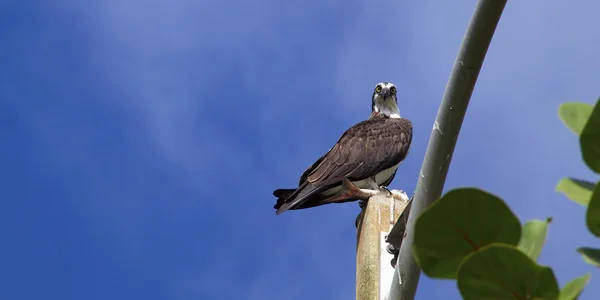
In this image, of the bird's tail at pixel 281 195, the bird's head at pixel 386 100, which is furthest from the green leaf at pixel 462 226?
the bird's head at pixel 386 100

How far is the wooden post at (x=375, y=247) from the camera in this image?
4.84m

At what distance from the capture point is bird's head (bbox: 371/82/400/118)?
10.8 metres

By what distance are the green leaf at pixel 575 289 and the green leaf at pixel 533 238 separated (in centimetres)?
4

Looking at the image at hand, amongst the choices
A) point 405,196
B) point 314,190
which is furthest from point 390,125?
point 405,196

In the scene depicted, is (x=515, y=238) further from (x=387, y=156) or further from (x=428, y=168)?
(x=387, y=156)

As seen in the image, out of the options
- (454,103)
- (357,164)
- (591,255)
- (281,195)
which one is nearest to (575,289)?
(591,255)

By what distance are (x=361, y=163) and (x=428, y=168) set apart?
668 cm

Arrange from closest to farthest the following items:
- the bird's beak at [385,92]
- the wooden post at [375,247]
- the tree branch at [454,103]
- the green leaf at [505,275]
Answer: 1. the green leaf at [505,275]
2. the tree branch at [454,103]
3. the wooden post at [375,247]
4. the bird's beak at [385,92]

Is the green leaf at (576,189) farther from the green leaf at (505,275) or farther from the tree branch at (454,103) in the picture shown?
the tree branch at (454,103)

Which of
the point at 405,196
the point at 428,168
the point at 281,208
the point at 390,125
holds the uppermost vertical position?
the point at 390,125

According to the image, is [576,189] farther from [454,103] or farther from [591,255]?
[454,103]

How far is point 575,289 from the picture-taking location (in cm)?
79

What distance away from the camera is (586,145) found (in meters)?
0.82

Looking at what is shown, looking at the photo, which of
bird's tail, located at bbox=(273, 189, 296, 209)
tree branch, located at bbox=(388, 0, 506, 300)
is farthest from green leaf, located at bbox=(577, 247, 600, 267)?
bird's tail, located at bbox=(273, 189, 296, 209)
